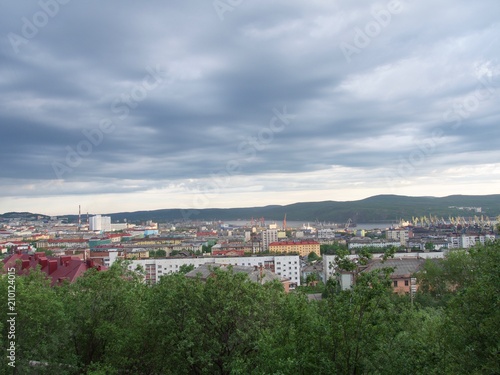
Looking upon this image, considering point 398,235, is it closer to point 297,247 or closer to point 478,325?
point 297,247

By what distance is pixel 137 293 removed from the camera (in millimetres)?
14695

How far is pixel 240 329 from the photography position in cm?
1134

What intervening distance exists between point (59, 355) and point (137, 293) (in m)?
3.00

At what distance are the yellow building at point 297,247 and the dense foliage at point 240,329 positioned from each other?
8545cm

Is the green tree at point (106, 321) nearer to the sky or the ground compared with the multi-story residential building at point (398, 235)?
nearer to the sky

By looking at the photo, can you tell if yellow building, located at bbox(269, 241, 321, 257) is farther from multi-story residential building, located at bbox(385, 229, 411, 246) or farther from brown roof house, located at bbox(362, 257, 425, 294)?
brown roof house, located at bbox(362, 257, 425, 294)

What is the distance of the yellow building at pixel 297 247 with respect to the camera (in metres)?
101

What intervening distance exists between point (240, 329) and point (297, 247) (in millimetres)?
93145

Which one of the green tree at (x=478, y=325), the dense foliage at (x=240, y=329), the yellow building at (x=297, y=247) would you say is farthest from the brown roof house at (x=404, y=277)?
the yellow building at (x=297, y=247)

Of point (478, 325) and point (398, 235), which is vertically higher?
point (478, 325)

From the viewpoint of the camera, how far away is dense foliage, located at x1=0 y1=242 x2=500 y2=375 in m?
8.76

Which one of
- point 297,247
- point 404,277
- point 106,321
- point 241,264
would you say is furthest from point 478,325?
point 297,247

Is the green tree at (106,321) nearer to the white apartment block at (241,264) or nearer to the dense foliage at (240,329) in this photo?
the dense foliage at (240,329)

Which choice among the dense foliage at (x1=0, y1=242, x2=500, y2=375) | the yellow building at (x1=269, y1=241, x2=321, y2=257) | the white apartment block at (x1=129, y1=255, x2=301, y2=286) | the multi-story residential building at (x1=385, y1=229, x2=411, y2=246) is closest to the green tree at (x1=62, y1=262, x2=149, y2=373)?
the dense foliage at (x1=0, y1=242, x2=500, y2=375)
